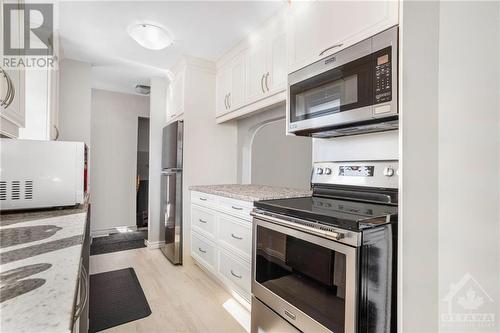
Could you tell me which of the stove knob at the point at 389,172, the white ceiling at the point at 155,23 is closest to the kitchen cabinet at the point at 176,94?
the white ceiling at the point at 155,23

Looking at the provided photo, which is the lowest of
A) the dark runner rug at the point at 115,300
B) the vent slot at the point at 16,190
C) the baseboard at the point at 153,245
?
the dark runner rug at the point at 115,300

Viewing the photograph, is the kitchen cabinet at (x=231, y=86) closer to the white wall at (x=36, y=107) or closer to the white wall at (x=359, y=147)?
the white wall at (x=359, y=147)

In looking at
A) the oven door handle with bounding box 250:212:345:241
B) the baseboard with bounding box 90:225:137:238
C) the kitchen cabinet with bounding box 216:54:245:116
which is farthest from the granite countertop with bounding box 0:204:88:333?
the baseboard with bounding box 90:225:137:238

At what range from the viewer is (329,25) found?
154 centimetres

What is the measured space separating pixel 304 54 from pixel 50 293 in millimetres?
1786

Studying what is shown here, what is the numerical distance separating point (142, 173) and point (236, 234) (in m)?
3.46

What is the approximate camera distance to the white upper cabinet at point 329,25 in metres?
1.28

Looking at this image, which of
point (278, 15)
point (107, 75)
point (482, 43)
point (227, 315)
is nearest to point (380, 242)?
point (482, 43)

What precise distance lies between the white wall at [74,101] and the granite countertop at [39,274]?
2344 millimetres

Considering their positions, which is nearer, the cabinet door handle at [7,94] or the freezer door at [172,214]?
the cabinet door handle at [7,94]

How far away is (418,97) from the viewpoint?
37.6 inches

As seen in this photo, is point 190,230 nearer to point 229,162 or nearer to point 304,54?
point 229,162

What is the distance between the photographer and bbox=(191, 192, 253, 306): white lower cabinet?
1.93m

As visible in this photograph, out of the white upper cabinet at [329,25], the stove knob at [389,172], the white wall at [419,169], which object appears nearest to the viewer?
the white wall at [419,169]
